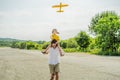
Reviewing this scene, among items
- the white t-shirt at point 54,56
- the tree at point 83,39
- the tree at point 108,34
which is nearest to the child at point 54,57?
the white t-shirt at point 54,56

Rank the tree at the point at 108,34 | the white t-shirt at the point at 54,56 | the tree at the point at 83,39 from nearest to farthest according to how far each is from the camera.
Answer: the white t-shirt at the point at 54,56, the tree at the point at 108,34, the tree at the point at 83,39

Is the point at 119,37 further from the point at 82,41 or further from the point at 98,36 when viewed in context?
the point at 82,41

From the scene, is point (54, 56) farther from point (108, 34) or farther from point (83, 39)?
point (83, 39)

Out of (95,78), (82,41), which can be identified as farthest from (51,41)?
(82,41)

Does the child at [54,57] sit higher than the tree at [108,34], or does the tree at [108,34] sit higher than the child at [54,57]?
the tree at [108,34]

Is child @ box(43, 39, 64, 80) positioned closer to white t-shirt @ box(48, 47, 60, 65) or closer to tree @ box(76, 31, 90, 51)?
white t-shirt @ box(48, 47, 60, 65)

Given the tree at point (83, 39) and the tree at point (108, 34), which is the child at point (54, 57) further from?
the tree at point (83, 39)

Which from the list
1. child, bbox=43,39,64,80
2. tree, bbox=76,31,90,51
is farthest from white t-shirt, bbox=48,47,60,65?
tree, bbox=76,31,90,51

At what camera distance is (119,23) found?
1592 inches

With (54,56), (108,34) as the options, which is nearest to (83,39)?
(108,34)

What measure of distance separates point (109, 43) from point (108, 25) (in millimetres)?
2887

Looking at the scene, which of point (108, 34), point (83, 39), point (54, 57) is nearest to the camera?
point (54, 57)

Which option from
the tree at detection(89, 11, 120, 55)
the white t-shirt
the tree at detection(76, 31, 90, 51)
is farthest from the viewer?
the tree at detection(76, 31, 90, 51)

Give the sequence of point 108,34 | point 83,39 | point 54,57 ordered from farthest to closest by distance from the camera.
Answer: point 83,39 → point 108,34 → point 54,57
